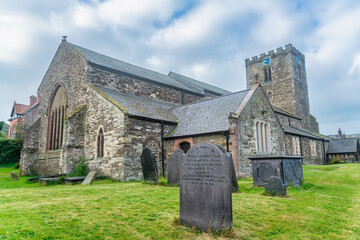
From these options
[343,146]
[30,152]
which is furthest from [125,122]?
[343,146]

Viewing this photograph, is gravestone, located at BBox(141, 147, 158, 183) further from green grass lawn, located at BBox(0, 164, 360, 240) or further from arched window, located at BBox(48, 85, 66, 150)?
arched window, located at BBox(48, 85, 66, 150)

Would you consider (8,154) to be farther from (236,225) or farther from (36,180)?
(236,225)

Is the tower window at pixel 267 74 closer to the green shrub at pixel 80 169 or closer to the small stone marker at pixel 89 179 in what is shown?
the green shrub at pixel 80 169

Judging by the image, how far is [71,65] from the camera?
20.8 metres

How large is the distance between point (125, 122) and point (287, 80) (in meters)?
Result: 34.5

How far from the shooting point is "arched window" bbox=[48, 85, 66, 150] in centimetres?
2115

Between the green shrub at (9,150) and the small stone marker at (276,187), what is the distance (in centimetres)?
3291

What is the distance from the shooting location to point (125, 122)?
1515cm

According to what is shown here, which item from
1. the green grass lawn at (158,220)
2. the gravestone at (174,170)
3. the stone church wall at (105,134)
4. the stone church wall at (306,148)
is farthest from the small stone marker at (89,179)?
the stone church wall at (306,148)

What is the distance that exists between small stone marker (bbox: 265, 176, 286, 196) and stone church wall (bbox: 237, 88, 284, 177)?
234 inches

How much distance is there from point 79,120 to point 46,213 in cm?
1320

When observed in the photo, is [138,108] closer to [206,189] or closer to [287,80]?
[206,189]

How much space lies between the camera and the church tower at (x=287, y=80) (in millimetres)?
40438

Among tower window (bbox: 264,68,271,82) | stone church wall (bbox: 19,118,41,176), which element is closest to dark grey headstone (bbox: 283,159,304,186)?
stone church wall (bbox: 19,118,41,176)
